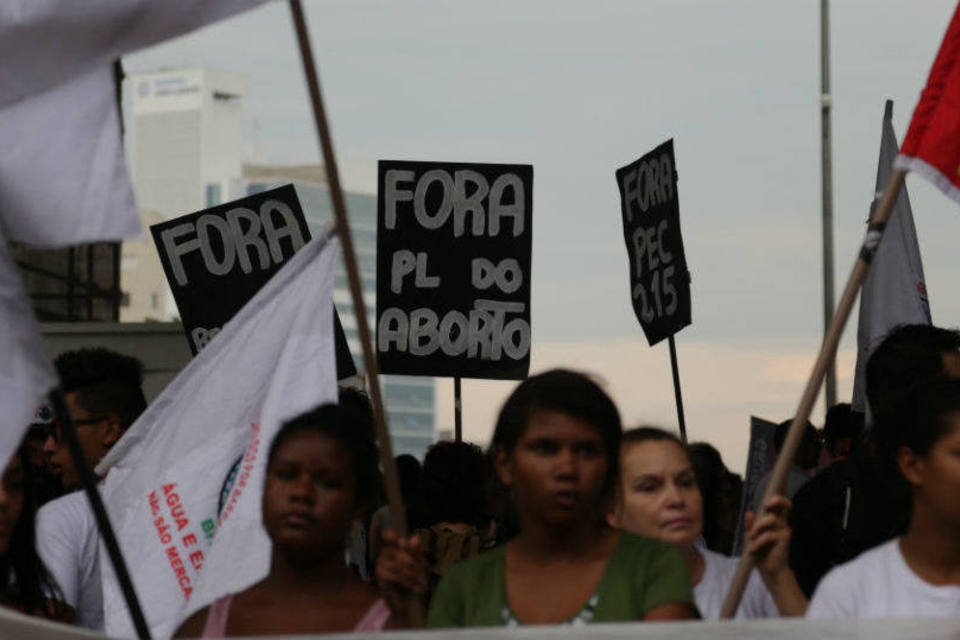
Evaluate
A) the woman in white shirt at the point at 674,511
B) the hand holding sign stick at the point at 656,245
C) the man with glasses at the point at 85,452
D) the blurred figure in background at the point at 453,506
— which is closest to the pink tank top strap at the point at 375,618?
the woman in white shirt at the point at 674,511

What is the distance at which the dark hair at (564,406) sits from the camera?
4809 millimetres

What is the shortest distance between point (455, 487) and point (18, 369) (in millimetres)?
4053

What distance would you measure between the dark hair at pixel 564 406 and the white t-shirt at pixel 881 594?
496 millimetres

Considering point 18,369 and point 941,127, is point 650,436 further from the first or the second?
point 18,369

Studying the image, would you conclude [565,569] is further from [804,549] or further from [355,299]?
[804,549]

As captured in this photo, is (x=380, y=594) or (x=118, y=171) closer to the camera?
(x=118, y=171)

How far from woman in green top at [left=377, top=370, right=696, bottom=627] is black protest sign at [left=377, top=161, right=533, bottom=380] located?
5.28 m

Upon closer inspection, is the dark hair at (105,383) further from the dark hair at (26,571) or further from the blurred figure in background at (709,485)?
the blurred figure in background at (709,485)

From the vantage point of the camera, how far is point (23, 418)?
455 cm

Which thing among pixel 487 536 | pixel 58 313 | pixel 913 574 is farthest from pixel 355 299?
pixel 58 313

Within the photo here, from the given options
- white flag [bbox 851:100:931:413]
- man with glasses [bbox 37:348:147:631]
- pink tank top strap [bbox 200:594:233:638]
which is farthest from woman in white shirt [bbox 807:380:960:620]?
white flag [bbox 851:100:931:413]

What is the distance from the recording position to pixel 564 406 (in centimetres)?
483

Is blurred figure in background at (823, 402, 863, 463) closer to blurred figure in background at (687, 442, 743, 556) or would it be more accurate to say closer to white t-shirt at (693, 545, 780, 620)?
blurred figure in background at (687, 442, 743, 556)

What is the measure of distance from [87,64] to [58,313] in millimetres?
22693
